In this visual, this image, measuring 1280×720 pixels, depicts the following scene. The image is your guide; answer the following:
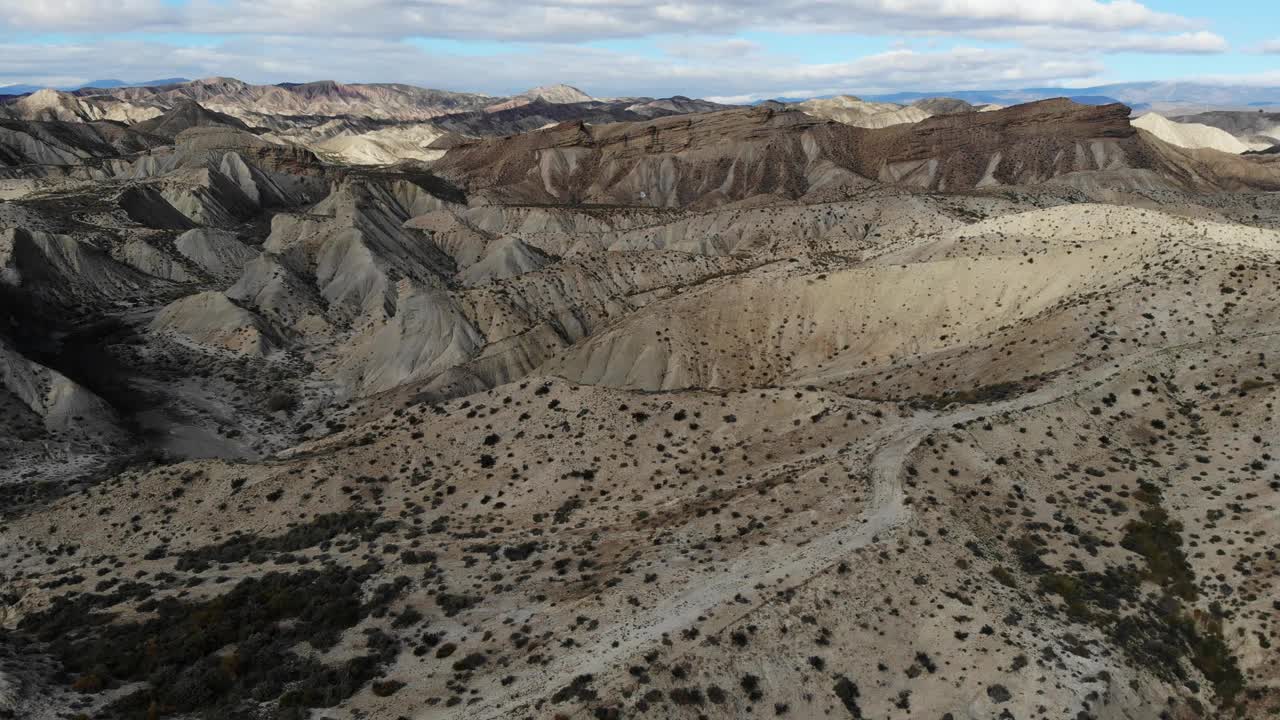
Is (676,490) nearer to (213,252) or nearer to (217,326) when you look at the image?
(217,326)

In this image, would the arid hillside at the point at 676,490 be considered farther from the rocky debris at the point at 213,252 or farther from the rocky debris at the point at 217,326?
the rocky debris at the point at 213,252

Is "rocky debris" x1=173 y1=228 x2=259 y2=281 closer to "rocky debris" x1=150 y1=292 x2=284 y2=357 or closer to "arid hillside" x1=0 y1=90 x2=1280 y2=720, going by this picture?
"arid hillside" x1=0 y1=90 x2=1280 y2=720

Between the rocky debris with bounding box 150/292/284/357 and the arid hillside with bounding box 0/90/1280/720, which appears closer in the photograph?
the arid hillside with bounding box 0/90/1280/720

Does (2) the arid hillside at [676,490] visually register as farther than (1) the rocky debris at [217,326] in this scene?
No

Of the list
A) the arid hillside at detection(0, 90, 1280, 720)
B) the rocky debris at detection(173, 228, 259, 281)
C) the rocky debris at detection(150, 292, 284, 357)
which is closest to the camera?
the arid hillside at detection(0, 90, 1280, 720)

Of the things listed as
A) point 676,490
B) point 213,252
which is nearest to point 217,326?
point 213,252

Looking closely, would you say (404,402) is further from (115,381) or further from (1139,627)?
(1139,627)

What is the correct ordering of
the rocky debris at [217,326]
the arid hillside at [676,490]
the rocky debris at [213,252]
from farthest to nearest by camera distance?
the rocky debris at [213,252] < the rocky debris at [217,326] < the arid hillside at [676,490]

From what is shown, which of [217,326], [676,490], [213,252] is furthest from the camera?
[213,252]

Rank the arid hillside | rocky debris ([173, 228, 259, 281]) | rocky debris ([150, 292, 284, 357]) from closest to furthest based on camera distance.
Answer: the arid hillside → rocky debris ([150, 292, 284, 357]) → rocky debris ([173, 228, 259, 281])

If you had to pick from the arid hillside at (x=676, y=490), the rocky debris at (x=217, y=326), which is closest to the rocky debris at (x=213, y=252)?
the arid hillside at (x=676, y=490)

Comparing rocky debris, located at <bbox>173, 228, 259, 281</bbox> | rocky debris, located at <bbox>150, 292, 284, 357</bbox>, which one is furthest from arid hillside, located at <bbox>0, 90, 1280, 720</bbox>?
rocky debris, located at <bbox>173, 228, 259, 281</bbox>

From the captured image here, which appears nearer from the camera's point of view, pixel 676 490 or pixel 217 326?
pixel 676 490
